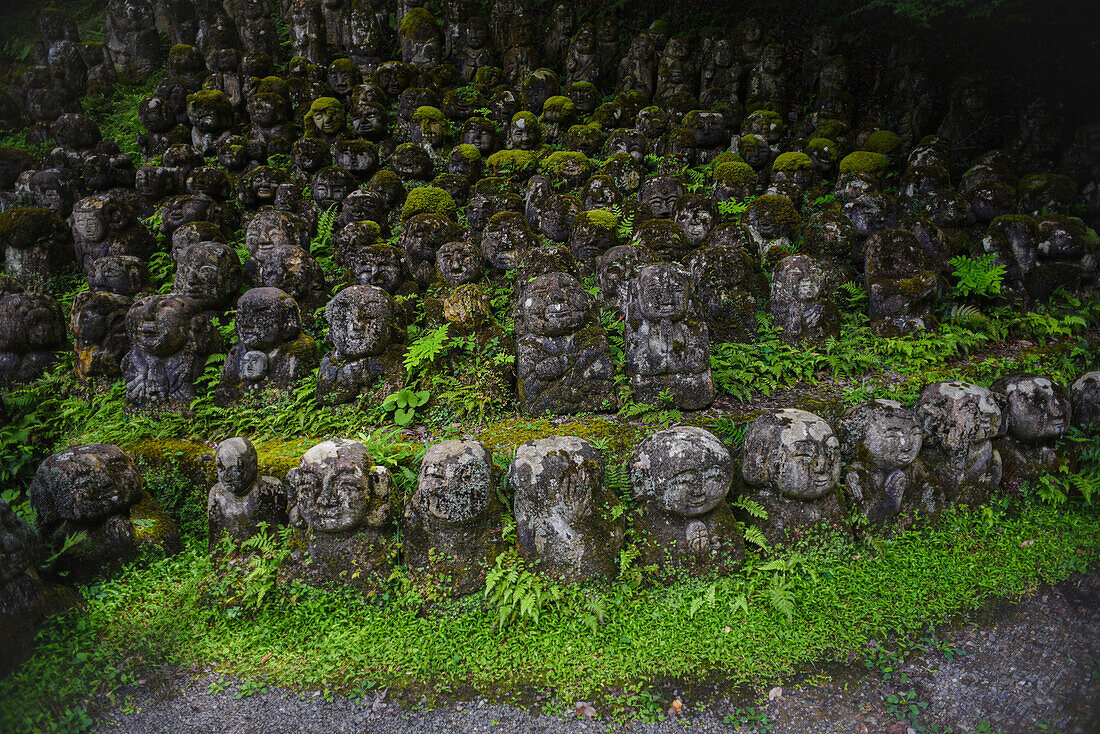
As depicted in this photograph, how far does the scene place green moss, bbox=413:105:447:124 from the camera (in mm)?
14977

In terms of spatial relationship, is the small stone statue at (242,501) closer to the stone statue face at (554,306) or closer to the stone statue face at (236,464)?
the stone statue face at (236,464)

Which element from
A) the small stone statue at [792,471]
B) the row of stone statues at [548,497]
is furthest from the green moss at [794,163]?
the small stone statue at [792,471]

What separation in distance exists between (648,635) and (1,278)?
422 inches

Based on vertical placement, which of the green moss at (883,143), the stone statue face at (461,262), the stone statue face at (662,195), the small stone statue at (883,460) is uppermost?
the green moss at (883,143)

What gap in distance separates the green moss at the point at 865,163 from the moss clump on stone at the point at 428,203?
7996 millimetres

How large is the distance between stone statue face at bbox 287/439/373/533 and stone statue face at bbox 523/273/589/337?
285cm

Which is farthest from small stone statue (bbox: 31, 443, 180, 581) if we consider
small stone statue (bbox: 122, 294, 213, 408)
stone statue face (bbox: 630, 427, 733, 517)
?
stone statue face (bbox: 630, 427, 733, 517)

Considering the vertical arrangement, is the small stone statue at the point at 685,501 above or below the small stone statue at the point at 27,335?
below

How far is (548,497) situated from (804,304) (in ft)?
17.0

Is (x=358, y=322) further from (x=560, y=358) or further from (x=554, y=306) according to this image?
(x=560, y=358)

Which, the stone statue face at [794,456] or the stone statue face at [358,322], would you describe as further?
the stone statue face at [358,322]

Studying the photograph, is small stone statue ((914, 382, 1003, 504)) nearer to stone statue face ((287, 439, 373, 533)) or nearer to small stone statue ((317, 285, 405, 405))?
stone statue face ((287, 439, 373, 533))

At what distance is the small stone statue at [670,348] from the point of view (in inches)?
290

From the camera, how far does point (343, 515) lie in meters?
5.55
